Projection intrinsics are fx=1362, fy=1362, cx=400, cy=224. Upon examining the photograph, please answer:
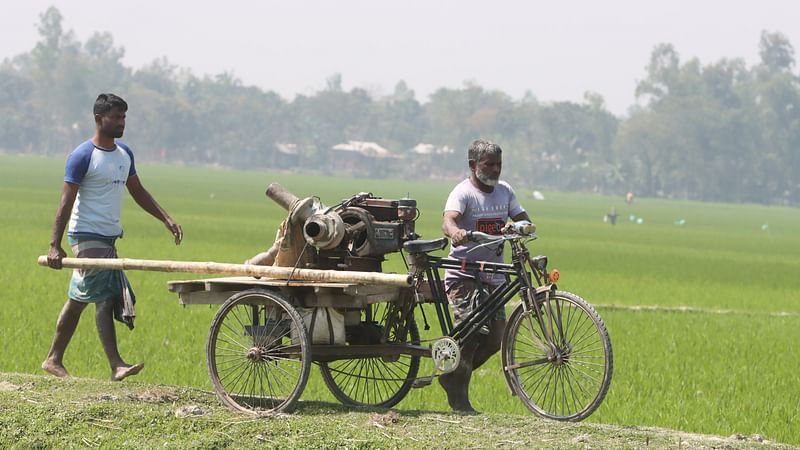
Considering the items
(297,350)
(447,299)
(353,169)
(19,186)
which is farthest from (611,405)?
(353,169)

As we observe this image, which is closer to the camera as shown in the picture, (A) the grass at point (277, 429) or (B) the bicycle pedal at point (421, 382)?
(A) the grass at point (277, 429)

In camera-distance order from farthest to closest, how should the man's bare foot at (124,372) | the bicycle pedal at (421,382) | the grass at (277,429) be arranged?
the man's bare foot at (124,372)
the bicycle pedal at (421,382)
the grass at (277,429)

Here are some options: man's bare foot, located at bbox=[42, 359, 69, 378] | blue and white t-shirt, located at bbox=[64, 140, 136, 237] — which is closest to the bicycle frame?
blue and white t-shirt, located at bbox=[64, 140, 136, 237]

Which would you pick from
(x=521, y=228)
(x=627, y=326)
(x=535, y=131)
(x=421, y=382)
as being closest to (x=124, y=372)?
(x=421, y=382)

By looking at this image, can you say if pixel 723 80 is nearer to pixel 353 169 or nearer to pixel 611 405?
pixel 353 169

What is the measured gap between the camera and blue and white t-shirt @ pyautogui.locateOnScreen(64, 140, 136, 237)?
7.61 m

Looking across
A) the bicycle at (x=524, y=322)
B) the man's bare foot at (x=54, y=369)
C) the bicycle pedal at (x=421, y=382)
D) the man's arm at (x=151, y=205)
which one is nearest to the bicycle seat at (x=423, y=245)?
the bicycle at (x=524, y=322)

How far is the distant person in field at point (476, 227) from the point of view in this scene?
6.98 metres

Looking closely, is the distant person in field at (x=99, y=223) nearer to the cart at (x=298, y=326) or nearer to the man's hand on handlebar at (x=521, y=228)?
the cart at (x=298, y=326)

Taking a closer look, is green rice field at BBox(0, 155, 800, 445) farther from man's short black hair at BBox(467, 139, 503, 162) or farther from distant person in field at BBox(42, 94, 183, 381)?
man's short black hair at BBox(467, 139, 503, 162)

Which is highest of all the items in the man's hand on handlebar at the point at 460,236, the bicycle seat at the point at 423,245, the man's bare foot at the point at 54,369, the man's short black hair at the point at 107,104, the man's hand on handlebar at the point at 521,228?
the man's short black hair at the point at 107,104

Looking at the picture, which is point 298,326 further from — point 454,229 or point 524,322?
point 524,322

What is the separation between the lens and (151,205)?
8.20m

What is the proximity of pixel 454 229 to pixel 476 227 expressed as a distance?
32 cm
